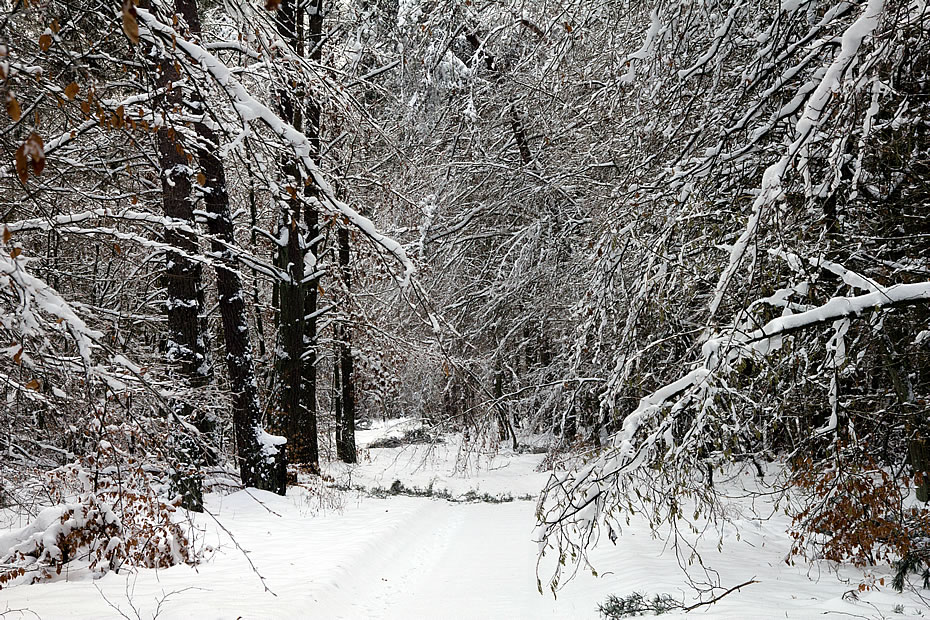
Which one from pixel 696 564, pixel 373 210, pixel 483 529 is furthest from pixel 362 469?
pixel 696 564

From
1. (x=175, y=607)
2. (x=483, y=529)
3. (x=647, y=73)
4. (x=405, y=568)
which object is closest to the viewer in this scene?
(x=175, y=607)

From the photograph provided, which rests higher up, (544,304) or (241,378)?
(544,304)

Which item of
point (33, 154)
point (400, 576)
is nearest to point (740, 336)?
point (33, 154)

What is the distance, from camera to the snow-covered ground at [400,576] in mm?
4883

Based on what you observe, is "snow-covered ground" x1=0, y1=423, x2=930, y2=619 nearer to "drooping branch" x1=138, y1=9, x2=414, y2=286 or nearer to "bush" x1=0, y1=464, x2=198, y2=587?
"bush" x1=0, y1=464, x2=198, y2=587

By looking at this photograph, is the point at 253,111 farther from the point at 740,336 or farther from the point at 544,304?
the point at 544,304

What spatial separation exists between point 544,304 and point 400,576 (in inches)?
288

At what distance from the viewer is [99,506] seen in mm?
5219

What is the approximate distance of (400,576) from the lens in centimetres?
711

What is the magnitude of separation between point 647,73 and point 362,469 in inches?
562

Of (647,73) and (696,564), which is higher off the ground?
(647,73)

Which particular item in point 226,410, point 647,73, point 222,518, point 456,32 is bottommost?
point 222,518

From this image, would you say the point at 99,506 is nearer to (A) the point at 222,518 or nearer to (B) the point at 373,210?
(A) the point at 222,518

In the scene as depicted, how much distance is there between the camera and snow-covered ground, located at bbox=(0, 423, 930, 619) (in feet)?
16.0
